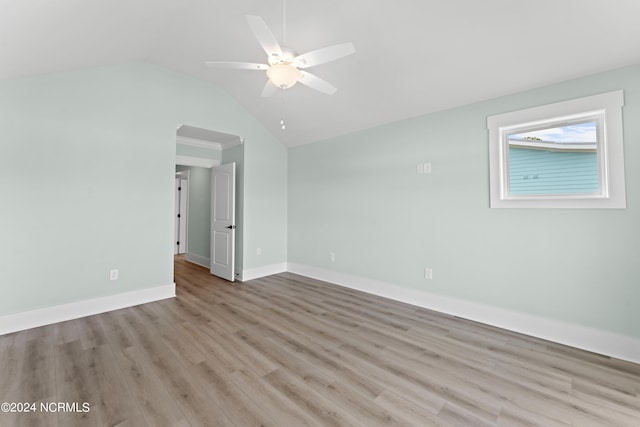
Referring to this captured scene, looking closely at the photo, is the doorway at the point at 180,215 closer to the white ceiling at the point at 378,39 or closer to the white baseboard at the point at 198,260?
the white baseboard at the point at 198,260

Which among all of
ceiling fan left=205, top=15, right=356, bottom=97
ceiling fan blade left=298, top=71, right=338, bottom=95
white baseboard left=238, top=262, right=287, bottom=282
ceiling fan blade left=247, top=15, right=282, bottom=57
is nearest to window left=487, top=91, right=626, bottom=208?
ceiling fan blade left=298, top=71, right=338, bottom=95

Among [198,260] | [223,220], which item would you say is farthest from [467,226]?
[198,260]

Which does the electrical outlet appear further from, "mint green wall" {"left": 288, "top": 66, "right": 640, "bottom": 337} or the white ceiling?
the white ceiling

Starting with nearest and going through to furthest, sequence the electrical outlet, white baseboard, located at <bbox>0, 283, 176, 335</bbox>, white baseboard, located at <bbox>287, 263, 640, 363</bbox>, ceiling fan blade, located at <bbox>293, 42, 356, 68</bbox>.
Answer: ceiling fan blade, located at <bbox>293, 42, 356, 68</bbox> < white baseboard, located at <bbox>287, 263, 640, 363</bbox> < white baseboard, located at <bbox>0, 283, 176, 335</bbox> < the electrical outlet

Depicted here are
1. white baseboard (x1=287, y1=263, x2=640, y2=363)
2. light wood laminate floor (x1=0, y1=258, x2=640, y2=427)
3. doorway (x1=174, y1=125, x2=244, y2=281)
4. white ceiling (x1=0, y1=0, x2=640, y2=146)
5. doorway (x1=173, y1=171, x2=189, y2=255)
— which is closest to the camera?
light wood laminate floor (x1=0, y1=258, x2=640, y2=427)

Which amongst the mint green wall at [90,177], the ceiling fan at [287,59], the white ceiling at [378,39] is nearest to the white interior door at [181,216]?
the mint green wall at [90,177]

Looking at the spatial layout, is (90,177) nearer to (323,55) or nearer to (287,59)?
(287,59)

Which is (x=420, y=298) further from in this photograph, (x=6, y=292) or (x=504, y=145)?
(x=6, y=292)

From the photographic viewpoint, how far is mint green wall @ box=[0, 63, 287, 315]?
2.76 metres

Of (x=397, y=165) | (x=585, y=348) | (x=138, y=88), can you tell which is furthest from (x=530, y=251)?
(x=138, y=88)

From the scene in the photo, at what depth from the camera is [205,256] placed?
5848 millimetres

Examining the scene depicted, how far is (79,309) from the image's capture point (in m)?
3.08

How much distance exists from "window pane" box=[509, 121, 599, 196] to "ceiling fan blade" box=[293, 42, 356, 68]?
219 cm

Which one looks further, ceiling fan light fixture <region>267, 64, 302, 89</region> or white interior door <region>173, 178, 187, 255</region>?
white interior door <region>173, 178, 187, 255</region>
